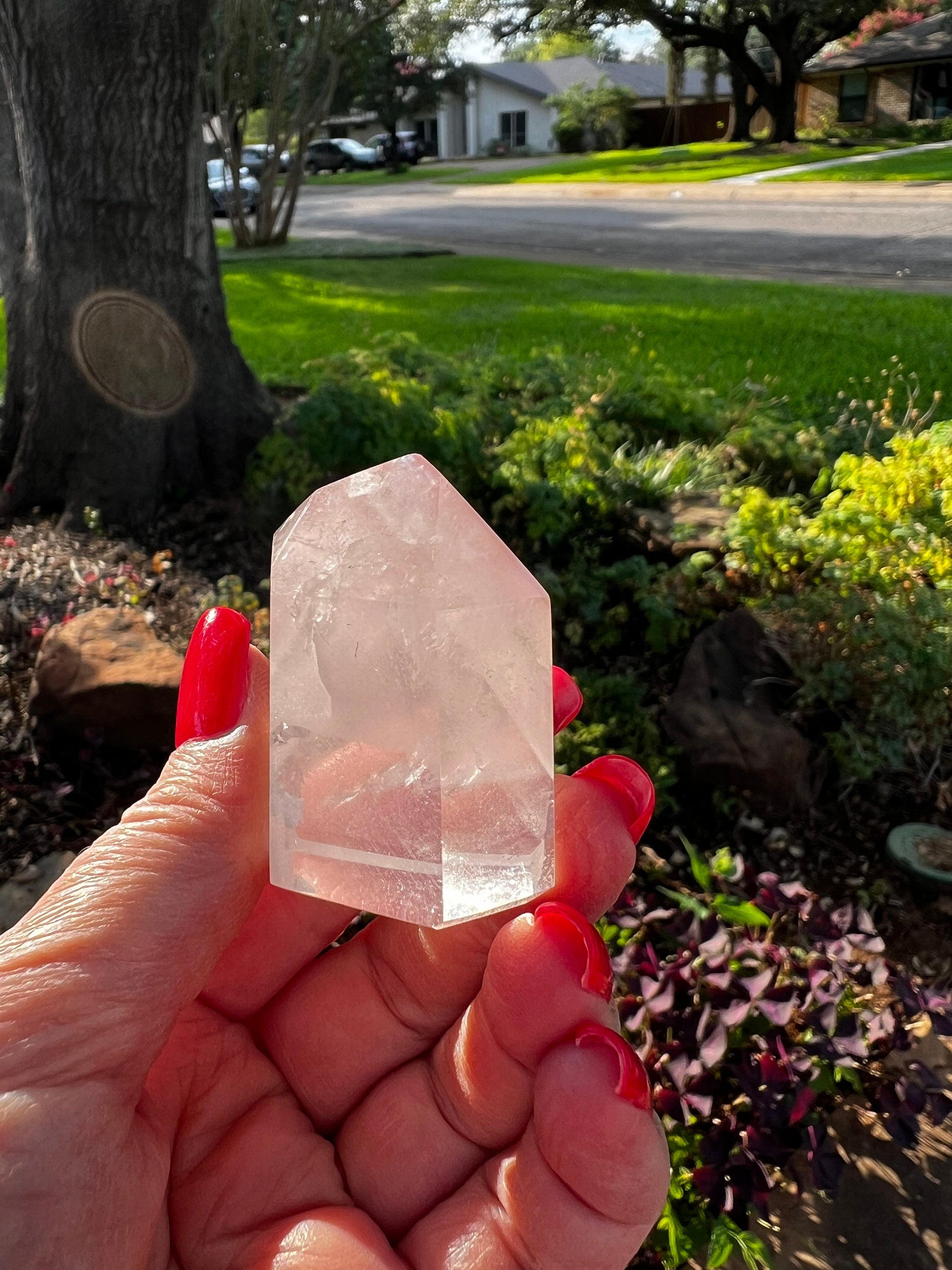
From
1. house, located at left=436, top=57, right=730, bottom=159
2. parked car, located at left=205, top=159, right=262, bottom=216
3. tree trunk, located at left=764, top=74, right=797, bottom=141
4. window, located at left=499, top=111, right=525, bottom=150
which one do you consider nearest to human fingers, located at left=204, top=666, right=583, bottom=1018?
parked car, located at left=205, top=159, right=262, bottom=216

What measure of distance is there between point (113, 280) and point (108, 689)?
2193 millimetres

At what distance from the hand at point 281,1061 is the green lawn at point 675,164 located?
24754 mm

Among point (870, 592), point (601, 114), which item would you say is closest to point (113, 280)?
point (870, 592)

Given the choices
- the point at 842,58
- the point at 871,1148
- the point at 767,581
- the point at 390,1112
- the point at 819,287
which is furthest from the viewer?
the point at 842,58

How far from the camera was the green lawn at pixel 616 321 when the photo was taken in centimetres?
653

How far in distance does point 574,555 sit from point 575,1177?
2.77m

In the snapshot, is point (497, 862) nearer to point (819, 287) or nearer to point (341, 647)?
point (341, 647)

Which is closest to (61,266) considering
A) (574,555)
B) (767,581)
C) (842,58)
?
(574,555)

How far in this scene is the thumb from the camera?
1140 mm

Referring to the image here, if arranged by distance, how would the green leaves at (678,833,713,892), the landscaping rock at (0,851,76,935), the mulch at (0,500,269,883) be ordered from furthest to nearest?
the mulch at (0,500,269,883)
the landscaping rock at (0,851,76,935)
the green leaves at (678,833,713,892)

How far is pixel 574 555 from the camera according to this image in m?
3.77

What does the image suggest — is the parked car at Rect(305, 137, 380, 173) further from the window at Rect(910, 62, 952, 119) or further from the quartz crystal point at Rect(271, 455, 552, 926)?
the quartz crystal point at Rect(271, 455, 552, 926)

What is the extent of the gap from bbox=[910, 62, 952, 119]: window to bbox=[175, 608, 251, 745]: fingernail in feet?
124

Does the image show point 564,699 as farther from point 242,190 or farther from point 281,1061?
point 242,190
